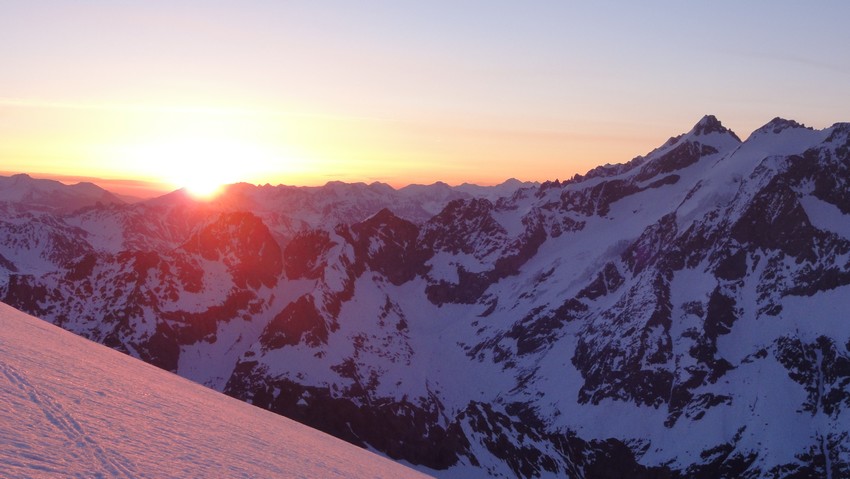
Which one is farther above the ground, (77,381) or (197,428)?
(77,381)

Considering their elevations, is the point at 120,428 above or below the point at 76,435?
below

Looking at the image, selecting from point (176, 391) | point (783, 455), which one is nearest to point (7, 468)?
point (176, 391)

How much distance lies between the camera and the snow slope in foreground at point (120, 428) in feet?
40.1

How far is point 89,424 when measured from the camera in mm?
13797

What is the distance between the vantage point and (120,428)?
14.3 meters

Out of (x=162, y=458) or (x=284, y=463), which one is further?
(x=284, y=463)

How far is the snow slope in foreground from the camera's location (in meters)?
12.2

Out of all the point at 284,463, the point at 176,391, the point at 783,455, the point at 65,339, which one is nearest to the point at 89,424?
the point at 284,463

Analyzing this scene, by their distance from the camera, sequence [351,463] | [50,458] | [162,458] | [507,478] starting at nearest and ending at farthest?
[50,458] → [162,458] → [351,463] → [507,478]

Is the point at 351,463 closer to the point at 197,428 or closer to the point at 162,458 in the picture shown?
the point at 197,428

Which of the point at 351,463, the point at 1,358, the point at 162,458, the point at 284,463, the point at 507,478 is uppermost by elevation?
the point at 1,358

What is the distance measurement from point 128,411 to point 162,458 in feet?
10.1

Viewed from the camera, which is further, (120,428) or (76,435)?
(120,428)

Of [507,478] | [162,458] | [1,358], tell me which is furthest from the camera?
[507,478]
